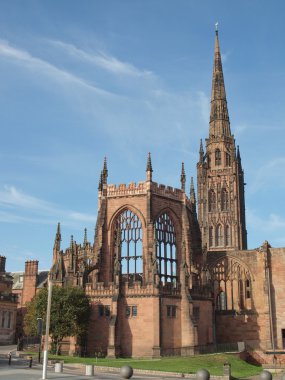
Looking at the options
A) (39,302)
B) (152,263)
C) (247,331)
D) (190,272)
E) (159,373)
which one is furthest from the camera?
(247,331)

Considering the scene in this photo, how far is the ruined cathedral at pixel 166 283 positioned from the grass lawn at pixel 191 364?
13.0 ft

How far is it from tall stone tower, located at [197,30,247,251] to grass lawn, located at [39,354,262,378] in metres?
53.3

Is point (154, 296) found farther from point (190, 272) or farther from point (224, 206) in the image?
point (224, 206)

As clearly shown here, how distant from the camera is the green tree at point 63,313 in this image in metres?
47.2

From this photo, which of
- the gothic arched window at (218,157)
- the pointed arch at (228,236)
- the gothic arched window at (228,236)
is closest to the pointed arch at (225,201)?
the pointed arch at (228,236)

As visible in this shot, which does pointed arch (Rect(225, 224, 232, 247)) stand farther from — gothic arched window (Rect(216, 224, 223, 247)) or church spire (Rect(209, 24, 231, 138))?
church spire (Rect(209, 24, 231, 138))

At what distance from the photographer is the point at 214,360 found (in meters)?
44.9

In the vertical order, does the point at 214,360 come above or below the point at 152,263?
below

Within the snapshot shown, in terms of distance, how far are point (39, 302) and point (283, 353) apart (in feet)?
86.4

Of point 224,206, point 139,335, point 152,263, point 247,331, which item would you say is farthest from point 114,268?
point 224,206

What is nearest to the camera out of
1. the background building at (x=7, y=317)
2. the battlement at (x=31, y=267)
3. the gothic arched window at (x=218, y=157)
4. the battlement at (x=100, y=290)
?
the battlement at (x=100, y=290)

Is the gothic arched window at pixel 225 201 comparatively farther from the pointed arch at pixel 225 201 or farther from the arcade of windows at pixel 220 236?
the arcade of windows at pixel 220 236

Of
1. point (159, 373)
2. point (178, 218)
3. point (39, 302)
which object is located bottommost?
point (159, 373)

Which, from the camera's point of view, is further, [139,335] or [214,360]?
[139,335]
